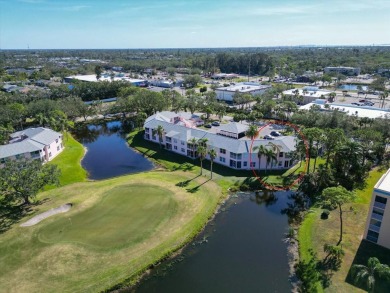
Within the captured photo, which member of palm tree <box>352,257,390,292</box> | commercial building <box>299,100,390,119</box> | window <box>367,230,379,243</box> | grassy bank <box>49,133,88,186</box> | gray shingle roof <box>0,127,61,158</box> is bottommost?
grassy bank <box>49,133,88,186</box>

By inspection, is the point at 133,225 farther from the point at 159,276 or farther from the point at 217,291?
the point at 217,291

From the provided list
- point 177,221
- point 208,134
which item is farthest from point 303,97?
point 177,221

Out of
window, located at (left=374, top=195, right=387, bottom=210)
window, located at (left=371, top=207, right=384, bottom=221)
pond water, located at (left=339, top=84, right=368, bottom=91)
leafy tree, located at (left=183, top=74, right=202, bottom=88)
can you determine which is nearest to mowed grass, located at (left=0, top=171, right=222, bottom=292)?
window, located at (left=371, top=207, right=384, bottom=221)

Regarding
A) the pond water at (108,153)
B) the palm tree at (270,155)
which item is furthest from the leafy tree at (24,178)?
the palm tree at (270,155)

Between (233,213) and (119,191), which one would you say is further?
(119,191)

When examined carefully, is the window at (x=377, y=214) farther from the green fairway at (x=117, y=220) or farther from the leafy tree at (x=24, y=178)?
the leafy tree at (x=24, y=178)

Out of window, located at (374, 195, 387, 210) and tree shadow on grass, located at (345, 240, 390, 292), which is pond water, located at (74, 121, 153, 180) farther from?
window, located at (374, 195, 387, 210)

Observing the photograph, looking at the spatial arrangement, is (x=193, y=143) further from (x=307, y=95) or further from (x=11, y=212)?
(x=307, y=95)

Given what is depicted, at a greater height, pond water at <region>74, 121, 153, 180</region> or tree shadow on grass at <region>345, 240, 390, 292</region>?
tree shadow on grass at <region>345, 240, 390, 292</region>
